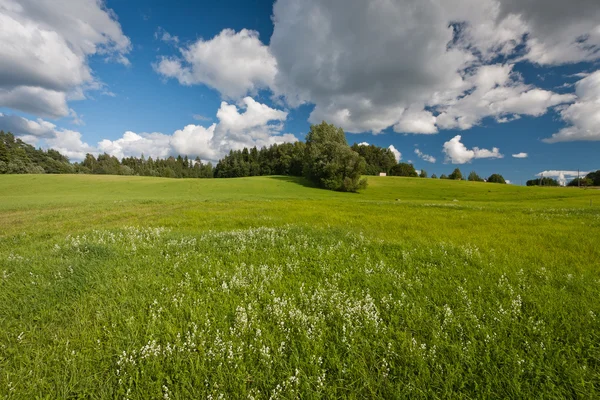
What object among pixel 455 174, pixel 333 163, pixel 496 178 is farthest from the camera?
pixel 455 174

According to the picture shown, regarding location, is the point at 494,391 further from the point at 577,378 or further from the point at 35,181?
the point at 35,181

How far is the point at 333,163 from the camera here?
225 ft

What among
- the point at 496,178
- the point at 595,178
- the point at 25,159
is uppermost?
the point at 595,178

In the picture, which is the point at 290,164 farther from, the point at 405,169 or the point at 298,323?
the point at 298,323

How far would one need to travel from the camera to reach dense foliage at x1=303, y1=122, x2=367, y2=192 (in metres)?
68.4

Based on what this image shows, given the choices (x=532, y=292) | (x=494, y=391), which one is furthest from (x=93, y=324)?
(x=532, y=292)

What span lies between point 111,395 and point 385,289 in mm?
4926

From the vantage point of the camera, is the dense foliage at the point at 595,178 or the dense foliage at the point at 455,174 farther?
the dense foliage at the point at 455,174

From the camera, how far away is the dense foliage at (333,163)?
225 feet

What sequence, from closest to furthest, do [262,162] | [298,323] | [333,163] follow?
1. [298,323]
2. [333,163]
3. [262,162]

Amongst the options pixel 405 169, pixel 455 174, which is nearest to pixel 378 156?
pixel 405 169

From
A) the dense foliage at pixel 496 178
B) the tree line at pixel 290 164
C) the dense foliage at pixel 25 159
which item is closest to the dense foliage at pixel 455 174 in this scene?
the tree line at pixel 290 164

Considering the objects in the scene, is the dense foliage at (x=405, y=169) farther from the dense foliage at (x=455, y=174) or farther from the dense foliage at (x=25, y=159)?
the dense foliage at (x=25, y=159)

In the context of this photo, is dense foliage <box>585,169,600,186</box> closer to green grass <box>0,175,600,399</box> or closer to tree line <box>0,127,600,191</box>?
tree line <box>0,127,600,191</box>
